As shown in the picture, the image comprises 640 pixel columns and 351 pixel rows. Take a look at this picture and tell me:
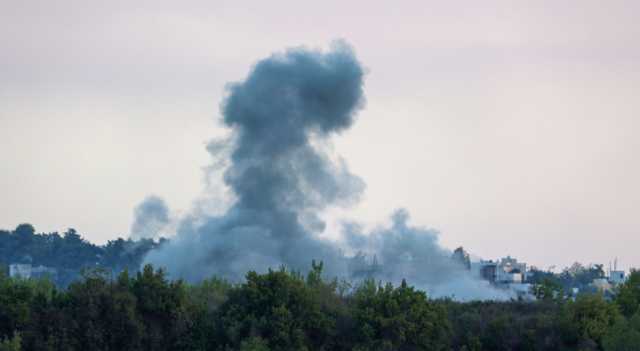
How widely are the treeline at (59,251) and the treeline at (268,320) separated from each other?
114528 mm

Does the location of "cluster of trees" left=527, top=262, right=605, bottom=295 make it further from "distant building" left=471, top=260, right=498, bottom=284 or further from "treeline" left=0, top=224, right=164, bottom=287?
"treeline" left=0, top=224, right=164, bottom=287

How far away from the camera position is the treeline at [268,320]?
56.7 m

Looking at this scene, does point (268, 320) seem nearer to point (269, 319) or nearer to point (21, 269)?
point (269, 319)

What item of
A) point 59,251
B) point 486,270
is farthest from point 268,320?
point 59,251

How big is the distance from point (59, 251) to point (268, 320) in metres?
132

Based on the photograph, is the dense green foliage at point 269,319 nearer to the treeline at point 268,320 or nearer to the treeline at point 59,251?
the treeline at point 268,320

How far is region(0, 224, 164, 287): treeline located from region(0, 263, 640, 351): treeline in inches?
4509

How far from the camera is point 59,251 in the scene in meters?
185

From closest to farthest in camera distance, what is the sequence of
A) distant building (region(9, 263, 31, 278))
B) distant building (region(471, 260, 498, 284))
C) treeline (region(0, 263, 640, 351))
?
treeline (region(0, 263, 640, 351)) → distant building (region(471, 260, 498, 284)) → distant building (region(9, 263, 31, 278))

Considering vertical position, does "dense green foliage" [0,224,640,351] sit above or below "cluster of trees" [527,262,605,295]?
below

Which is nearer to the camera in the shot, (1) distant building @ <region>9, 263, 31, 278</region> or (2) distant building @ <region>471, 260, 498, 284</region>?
(2) distant building @ <region>471, 260, 498, 284</region>

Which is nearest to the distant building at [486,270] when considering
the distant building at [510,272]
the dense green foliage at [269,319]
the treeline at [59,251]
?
the distant building at [510,272]

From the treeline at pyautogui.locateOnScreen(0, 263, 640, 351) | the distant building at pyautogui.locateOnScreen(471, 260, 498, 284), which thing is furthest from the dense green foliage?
the distant building at pyautogui.locateOnScreen(471, 260, 498, 284)

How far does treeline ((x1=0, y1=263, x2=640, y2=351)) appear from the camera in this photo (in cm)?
5666
